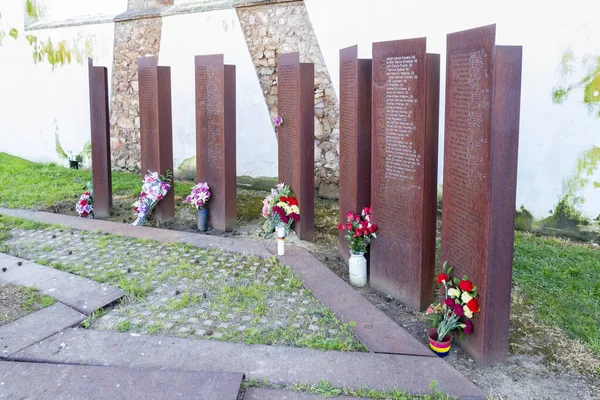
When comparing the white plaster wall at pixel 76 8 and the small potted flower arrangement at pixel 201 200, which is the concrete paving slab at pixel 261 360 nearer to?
the small potted flower arrangement at pixel 201 200

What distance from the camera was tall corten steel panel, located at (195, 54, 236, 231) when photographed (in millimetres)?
5969

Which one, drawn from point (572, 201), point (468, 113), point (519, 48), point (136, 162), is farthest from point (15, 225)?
point (572, 201)

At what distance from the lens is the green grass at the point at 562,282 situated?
3822 mm

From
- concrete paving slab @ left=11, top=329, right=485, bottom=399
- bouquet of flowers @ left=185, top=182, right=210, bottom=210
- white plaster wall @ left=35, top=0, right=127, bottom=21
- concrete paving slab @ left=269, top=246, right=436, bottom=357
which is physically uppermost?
white plaster wall @ left=35, top=0, right=127, bottom=21

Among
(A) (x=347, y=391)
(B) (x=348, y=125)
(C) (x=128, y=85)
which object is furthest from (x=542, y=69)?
(C) (x=128, y=85)

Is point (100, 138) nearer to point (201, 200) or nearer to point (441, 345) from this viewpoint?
point (201, 200)


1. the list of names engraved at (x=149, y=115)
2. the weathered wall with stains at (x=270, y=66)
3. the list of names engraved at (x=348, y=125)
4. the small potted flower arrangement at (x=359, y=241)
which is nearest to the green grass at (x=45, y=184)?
the weathered wall with stains at (x=270, y=66)

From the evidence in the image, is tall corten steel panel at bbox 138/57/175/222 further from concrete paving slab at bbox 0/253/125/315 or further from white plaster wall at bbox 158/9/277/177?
white plaster wall at bbox 158/9/277/177

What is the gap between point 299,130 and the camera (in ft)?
18.2

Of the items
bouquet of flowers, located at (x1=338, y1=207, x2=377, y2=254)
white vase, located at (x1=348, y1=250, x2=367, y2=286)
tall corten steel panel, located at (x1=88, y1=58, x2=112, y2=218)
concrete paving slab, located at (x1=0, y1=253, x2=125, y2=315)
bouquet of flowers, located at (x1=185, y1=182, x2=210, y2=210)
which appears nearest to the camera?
concrete paving slab, located at (x1=0, y1=253, x2=125, y2=315)

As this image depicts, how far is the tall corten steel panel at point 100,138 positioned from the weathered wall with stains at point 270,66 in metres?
2.38

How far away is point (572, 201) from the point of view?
229 inches

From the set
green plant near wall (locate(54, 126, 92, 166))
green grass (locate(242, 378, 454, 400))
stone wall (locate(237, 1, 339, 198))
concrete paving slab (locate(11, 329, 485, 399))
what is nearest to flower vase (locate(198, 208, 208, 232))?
stone wall (locate(237, 1, 339, 198))

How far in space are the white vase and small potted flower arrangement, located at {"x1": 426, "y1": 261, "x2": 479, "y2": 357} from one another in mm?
1132
